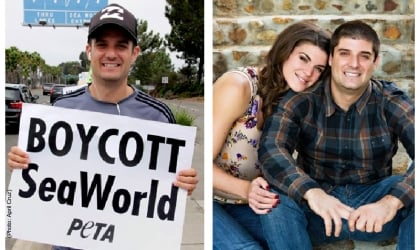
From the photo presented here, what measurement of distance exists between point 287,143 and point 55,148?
126 cm

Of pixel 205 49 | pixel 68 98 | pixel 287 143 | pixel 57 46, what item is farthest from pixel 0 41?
pixel 287 143

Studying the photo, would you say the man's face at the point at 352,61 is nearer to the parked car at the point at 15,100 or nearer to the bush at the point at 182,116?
the bush at the point at 182,116

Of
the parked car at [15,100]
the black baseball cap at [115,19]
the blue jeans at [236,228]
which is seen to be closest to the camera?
the black baseball cap at [115,19]

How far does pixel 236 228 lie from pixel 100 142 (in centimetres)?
91

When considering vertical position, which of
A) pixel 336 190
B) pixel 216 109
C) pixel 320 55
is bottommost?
pixel 336 190

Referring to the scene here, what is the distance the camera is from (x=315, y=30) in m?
3.11

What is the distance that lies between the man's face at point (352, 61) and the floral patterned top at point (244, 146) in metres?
0.45

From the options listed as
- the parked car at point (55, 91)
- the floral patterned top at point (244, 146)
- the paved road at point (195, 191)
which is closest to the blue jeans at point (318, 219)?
the floral patterned top at point (244, 146)

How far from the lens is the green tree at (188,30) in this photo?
314cm

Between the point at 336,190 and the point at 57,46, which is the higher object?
the point at 57,46

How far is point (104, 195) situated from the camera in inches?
117

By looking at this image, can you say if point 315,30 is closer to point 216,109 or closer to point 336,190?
point 216,109

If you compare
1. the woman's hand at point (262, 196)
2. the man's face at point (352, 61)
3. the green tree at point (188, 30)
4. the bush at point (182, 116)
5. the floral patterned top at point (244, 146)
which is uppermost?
the green tree at point (188, 30)

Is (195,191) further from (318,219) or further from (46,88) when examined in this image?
(46,88)
